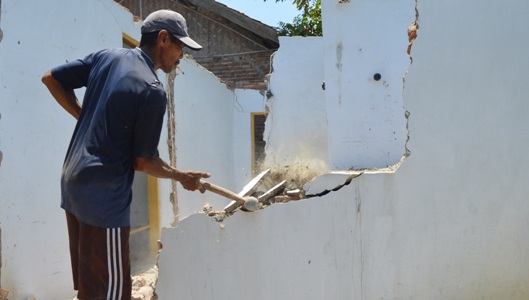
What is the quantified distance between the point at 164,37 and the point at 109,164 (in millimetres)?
627

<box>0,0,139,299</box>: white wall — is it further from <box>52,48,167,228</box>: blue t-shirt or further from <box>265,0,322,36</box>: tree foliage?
<box>265,0,322,36</box>: tree foliage

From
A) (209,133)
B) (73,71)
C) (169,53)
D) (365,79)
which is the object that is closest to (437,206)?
(169,53)

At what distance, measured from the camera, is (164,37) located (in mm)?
2322

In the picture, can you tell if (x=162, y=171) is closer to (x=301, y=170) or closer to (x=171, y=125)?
(x=301, y=170)

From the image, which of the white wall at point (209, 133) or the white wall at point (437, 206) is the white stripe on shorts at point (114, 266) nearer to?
the white wall at point (437, 206)

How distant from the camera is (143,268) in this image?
22.3ft

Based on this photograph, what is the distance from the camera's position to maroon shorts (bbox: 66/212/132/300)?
210 centimetres

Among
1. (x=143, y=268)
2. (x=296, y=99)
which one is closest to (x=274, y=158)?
(x=296, y=99)

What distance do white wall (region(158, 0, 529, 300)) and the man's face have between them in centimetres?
104

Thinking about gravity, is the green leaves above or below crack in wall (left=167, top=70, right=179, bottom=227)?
above

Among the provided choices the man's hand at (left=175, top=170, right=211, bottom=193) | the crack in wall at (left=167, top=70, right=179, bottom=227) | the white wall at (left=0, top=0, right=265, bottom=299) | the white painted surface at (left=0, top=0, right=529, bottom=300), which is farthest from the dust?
the man's hand at (left=175, top=170, right=211, bottom=193)

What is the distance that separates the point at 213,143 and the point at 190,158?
1.53 metres

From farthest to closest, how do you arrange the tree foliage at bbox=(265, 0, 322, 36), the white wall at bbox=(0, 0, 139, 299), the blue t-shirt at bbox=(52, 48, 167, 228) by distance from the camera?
the tree foliage at bbox=(265, 0, 322, 36) < the white wall at bbox=(0, 0, 139, 299) < the blue t-shirt at bbox=(52, 48, 167, 228)

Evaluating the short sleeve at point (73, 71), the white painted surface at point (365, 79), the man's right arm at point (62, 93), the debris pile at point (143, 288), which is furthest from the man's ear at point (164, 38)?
the white painted surface at point (365, 79)
